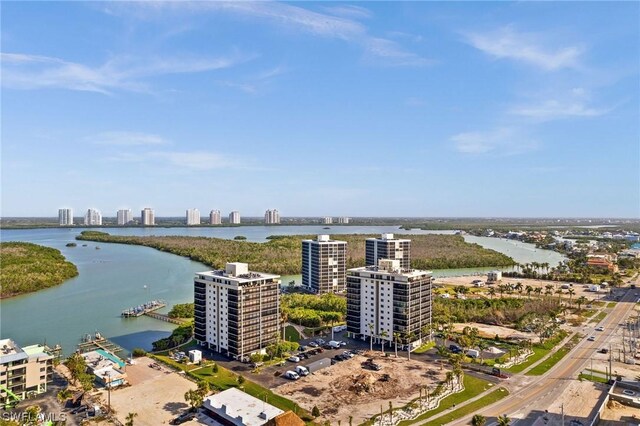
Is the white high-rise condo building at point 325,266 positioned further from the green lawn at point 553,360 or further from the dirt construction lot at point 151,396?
the dirt construction lot at point 151,396

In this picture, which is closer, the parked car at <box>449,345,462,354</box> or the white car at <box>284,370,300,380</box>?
the white car at <box>284,370,300,380</box>

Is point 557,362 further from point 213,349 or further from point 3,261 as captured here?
point 3,261

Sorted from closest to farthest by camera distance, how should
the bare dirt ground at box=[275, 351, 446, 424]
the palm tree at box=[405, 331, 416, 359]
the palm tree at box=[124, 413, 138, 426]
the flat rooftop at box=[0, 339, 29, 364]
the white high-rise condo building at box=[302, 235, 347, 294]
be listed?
1. the palm tree at box=[124, 413, 138, 426]
2. the bare dirt ground at box=[275, 351, 446, 424]
3. the flat rooftop at box=[0, 339, 29, 364]
4. the palm tree at box=[405, 331, 416, 359]
5. the white high-rise condo building at box=[302, 235, 347, 294]

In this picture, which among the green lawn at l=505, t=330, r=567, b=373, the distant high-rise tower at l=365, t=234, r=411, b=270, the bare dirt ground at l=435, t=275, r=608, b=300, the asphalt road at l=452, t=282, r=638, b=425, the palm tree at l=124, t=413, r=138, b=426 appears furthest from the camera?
the distant high-rise tower at l=365, t=234, r=411, b=270

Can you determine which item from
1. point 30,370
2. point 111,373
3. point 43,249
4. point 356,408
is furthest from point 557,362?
point 43,249

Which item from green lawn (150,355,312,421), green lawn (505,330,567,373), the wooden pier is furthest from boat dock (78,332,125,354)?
green lawn (505,330,567,373)

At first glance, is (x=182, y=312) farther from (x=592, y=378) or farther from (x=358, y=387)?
(x=592, y=378)

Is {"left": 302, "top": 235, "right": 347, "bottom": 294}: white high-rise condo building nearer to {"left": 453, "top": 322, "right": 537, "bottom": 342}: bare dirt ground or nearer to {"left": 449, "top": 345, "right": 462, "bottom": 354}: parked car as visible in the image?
{"left": 453, "top": 322, "right": 537, "bottom": 342}: bare dirt ground
